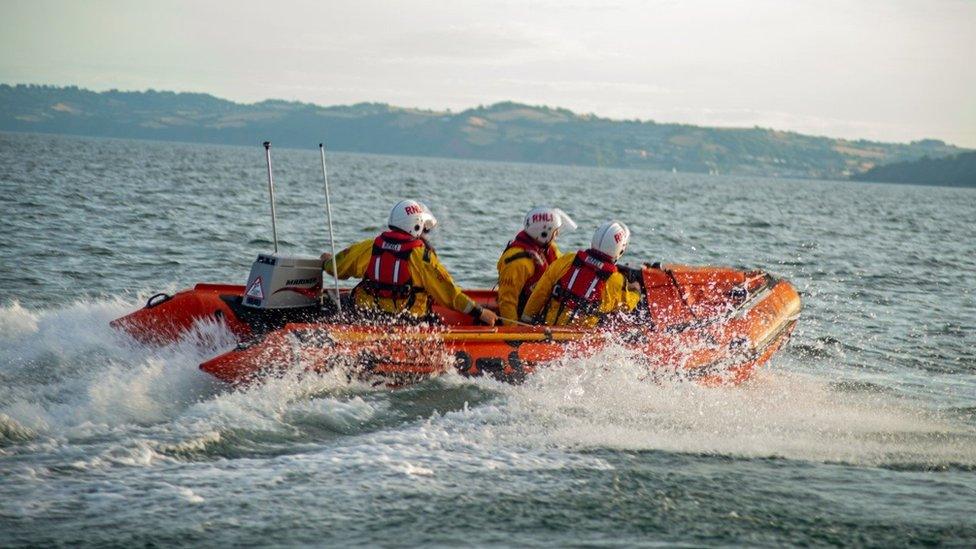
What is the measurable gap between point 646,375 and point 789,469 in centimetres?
207

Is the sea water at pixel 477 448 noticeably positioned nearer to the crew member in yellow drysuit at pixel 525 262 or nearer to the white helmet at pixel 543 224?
the crew member in yellow drysuit at pixel 525 262

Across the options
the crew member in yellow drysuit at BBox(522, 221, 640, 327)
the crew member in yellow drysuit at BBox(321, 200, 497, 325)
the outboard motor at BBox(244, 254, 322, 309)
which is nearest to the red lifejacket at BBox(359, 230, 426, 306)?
the crew member in yellow drysuit at BBox(321, 200, 497, 325)

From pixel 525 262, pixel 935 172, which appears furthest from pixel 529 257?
pixel 935 172

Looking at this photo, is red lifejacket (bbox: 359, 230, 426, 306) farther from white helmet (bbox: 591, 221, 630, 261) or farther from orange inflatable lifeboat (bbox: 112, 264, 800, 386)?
white helmet (bbox: 591, 221, 630, 261)

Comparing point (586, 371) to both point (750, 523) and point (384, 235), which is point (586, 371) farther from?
point (750, 523)

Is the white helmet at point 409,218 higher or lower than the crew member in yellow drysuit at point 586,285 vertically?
higher

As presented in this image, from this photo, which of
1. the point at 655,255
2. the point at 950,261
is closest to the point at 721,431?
the point at 655,255

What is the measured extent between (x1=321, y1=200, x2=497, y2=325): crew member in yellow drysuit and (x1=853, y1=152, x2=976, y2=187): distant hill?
177 m

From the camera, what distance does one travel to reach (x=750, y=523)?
5.55m

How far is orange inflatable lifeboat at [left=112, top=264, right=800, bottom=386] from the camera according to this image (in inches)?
299

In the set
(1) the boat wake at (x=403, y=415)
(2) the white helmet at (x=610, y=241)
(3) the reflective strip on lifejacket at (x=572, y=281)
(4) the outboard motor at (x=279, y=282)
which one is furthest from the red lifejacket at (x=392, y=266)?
(2) the white helmet at (x=610, y=241)

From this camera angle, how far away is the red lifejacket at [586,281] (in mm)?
8500

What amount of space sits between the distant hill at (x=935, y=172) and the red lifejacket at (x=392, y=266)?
6984 inches

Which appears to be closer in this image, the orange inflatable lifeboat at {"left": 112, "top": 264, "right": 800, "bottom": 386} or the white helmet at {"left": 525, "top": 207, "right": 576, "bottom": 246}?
the orange inflatable lifeboat at {"left": 112, "top": 264, "right": 800, "bottom": 386}
